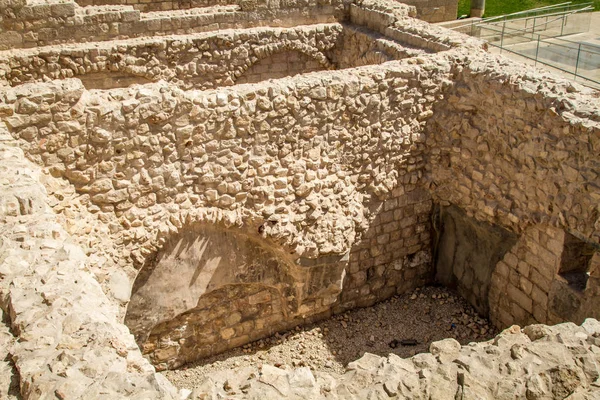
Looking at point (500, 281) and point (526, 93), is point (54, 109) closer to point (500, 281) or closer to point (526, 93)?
point (526, 93)

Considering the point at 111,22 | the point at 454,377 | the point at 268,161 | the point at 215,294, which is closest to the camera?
the point at 454,377

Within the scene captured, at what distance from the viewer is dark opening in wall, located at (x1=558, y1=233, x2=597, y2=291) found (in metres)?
6.65

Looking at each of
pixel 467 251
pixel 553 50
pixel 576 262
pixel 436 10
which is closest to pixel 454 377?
pixel 576 262

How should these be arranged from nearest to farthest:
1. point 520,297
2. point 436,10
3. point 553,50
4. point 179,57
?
point 520,297, point 179,57, point 553,50, point 436,10

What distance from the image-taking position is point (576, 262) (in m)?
6.78

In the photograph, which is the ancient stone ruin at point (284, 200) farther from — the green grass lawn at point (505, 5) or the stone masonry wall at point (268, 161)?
the green grass lawn at point (505, 5)

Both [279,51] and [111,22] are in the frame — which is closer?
[111,22]

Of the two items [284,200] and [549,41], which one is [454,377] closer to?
[284,200]

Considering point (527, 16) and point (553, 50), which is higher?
point (527, 16)

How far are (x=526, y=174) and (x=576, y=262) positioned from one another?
3.31ft

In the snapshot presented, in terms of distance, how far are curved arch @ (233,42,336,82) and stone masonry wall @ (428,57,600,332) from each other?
116 inches

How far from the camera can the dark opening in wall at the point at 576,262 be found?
262 inches

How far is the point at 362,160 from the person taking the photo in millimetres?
7266

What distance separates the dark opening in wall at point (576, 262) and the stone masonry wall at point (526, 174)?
0.02 meters
